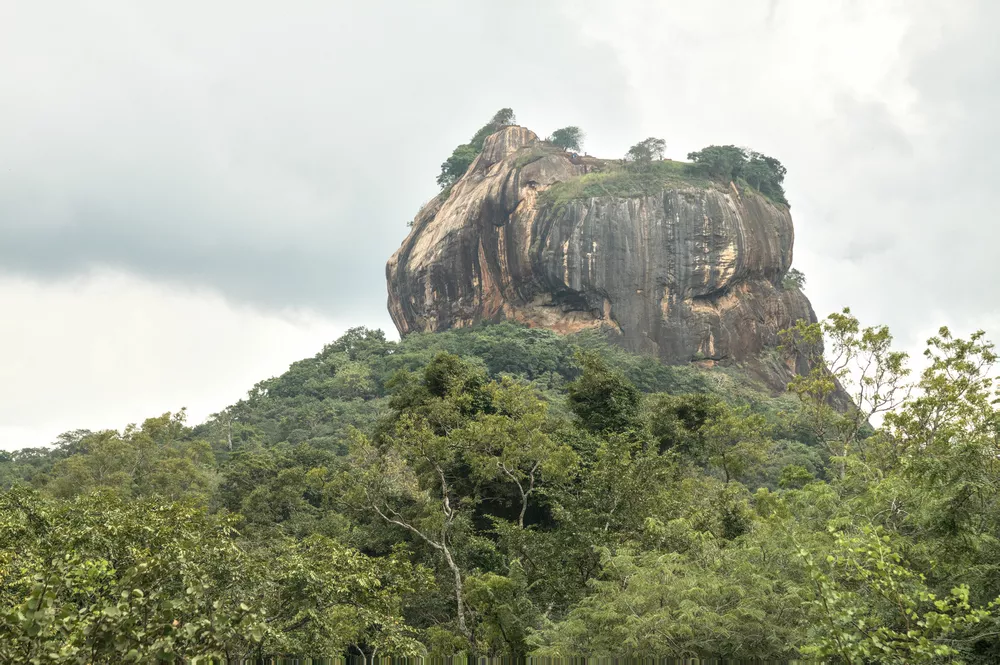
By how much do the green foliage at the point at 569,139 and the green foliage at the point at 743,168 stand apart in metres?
13.4

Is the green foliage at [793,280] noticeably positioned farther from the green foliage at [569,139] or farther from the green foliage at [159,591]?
the green foliage at [159,591]

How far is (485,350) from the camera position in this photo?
5181cm

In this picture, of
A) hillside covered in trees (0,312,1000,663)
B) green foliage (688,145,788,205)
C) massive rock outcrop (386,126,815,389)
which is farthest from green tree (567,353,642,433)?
green foliage (688,145,788,205)

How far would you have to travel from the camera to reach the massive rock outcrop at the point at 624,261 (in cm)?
5422

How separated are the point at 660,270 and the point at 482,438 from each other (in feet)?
132

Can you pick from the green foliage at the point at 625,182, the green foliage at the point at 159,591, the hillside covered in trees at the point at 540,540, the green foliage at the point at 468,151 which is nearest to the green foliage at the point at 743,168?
the green foliage at the point at 625,182

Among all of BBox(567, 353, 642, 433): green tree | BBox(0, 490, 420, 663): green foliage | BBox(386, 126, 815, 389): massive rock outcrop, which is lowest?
BBox(0, 490, 420, 663): green foliage

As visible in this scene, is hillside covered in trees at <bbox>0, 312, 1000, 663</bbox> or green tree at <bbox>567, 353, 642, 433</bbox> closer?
hillside covered in trees at <bbox>0, 312, 1000, 663</bbox>

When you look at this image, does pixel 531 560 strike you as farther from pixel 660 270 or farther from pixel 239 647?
pixel 660 270

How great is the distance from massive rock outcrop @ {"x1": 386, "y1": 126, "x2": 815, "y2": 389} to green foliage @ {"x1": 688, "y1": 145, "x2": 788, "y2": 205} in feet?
4.68

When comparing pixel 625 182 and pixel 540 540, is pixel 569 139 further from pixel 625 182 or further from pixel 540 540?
pixel 540 540

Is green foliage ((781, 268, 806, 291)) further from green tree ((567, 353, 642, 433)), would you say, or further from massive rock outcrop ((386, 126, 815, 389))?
green tree ((567, 353, 642, 433))

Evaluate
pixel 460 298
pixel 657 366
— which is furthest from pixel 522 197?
pixel 657 366

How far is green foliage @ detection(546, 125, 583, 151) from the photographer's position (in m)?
69.4
